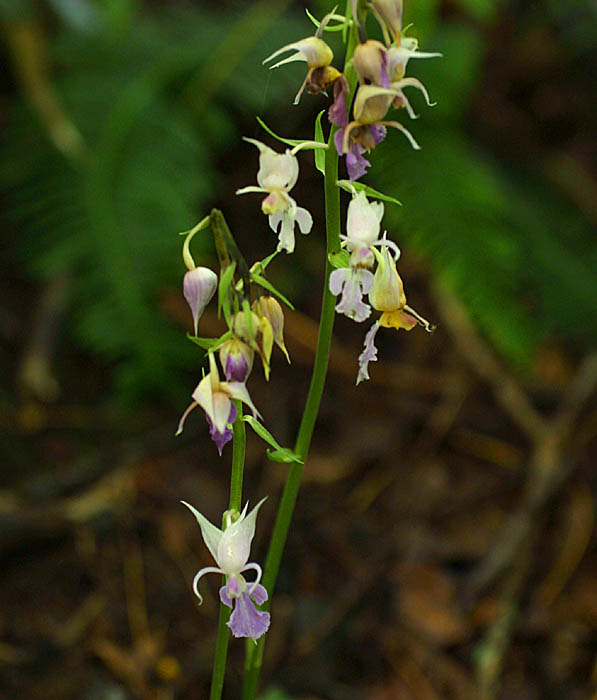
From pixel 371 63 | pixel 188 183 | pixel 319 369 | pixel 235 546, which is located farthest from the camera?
pixel 188 183

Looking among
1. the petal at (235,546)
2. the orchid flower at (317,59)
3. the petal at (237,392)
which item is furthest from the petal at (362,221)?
the petal at (235,546)

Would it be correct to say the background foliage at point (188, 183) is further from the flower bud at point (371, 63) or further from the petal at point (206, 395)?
the flower bud at point (371, 63)

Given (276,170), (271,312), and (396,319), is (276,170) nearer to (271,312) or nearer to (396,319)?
(271,312)

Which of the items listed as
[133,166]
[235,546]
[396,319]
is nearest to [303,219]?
[396,319]

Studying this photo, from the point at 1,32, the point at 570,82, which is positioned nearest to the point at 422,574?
the point at 1,32

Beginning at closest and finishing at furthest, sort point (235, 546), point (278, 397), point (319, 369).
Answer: point (235, 546), point (319, 369), point (278, 397)
